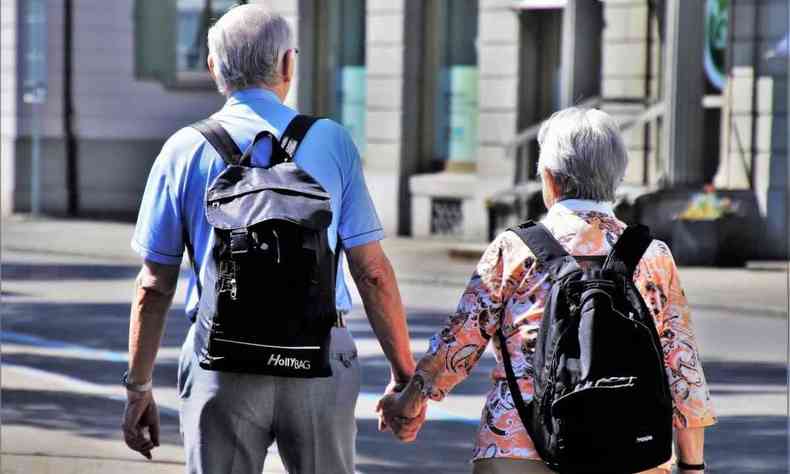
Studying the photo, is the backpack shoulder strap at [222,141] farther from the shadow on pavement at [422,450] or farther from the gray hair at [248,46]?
the shadow on pavement at [422,450]

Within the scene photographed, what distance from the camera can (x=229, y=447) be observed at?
4.23 m

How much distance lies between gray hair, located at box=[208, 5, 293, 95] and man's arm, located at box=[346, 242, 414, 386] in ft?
1.62

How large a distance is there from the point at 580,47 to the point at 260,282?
18.3 m

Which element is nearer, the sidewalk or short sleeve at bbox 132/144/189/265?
short sleeve at bbox 132/144/189/265

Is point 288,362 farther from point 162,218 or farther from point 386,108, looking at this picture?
point 386,108

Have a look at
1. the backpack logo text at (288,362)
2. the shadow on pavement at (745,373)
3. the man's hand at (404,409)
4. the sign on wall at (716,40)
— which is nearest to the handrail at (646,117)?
the sign on wall at (716,40)

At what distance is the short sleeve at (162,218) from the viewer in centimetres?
434

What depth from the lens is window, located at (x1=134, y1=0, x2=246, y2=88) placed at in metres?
29.7

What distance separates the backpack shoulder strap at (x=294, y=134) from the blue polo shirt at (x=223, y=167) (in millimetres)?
17

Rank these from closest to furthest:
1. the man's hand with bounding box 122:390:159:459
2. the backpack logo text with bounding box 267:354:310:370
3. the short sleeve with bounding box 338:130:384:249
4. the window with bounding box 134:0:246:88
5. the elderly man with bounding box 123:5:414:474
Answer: the backpack logo text with bounding box 267:354:310:370 < the elderly man with bounding box 123:5:414:474 < the short sleeve with bounding box 338:130:384:249 < the man's hand with bounding box 122:390:159:459 < the window with bounding box 134:0:246:88

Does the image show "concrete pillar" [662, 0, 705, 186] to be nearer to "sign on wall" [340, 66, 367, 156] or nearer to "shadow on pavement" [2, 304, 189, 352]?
"sign on wall" [340, 66, 367, 156]

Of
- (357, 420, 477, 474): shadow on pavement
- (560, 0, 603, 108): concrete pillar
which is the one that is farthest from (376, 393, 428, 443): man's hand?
(560, 0, 603, 108): concrete pillar

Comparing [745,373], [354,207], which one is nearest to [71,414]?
[745,373]

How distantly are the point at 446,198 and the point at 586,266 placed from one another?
1939cm
